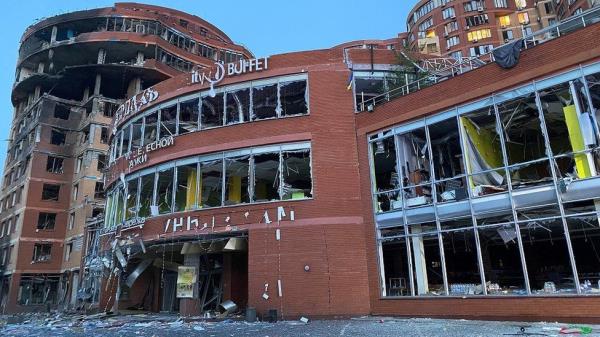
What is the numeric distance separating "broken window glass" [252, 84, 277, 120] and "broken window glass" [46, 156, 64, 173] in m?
32.3

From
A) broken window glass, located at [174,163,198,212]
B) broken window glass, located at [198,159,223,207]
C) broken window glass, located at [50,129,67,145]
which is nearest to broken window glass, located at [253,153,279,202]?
broken window glass, located at [198,159,223,207]

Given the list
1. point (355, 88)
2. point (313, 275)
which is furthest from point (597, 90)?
point (313, 275)

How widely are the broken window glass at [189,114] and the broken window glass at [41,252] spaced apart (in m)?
27.4

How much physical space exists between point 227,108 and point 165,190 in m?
6.52

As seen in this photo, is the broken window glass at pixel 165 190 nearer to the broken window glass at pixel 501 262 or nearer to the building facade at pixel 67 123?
the building facade at pixel 67 123

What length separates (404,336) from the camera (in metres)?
10.9

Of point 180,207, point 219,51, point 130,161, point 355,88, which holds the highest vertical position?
point 219,51

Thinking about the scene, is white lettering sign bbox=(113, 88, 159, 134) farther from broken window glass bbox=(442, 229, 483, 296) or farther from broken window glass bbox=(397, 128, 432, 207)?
broken window glass bbox=(442, 229, 483, 296)

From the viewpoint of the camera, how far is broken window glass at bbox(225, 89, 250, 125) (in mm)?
20828

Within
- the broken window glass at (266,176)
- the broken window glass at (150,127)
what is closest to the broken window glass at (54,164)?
the broken window glass at (150,127)

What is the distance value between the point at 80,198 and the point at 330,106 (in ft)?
107

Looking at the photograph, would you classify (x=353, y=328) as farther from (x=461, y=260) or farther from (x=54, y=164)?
(x=54, y=164)

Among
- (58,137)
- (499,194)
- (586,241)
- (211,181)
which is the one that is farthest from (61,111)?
(586,241)

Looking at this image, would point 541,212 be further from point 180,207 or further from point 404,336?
point 180,207
